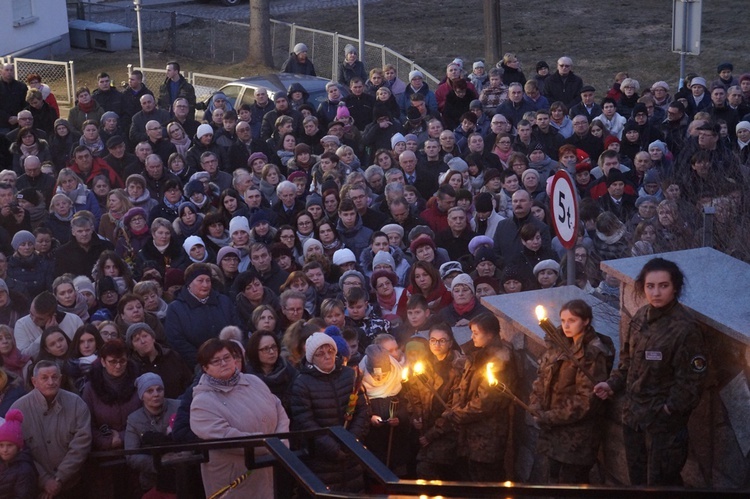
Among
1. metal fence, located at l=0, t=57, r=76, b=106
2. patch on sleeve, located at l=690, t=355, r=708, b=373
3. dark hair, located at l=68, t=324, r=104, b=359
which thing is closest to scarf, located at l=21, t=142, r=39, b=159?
dark hair, located at l=68, t=324, r=104, b=359

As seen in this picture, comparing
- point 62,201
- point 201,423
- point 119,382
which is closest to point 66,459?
point 119,382

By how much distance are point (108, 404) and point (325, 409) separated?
168 cm

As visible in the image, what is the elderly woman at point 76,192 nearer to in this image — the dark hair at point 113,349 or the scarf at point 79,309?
the scarf at point 79,309

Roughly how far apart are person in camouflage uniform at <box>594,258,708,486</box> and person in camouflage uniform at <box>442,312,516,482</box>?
4.07ft

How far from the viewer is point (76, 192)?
45.9 ft

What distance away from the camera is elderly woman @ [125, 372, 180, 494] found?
823 centimetres

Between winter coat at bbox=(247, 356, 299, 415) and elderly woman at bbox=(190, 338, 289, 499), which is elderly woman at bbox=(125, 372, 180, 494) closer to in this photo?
winter coat at bbox=(247, 356, 299, 415)

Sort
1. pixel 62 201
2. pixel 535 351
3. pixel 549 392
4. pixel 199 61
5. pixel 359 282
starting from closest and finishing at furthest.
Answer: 1. pixel 549 392
2. pixel 535 351
3. pixel 359 282
4. pixel 62 201
5. pixel 199 61

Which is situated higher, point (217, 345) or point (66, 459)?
point (217, 345)

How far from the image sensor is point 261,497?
7.46 metres

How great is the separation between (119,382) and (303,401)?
153 centimetres

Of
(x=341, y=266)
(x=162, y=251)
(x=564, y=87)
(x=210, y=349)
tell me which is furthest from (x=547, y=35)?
(x=210, y=349)

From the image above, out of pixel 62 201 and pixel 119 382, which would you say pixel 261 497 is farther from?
pixel 62 201

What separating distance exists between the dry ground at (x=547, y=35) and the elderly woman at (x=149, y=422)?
2045 cm
